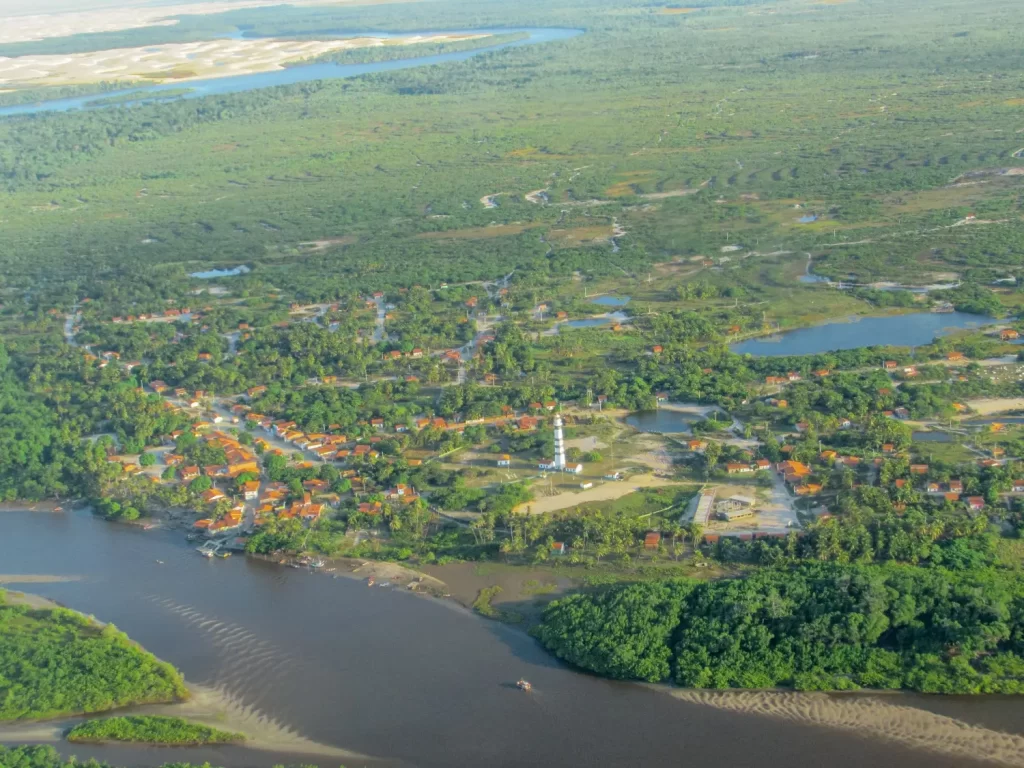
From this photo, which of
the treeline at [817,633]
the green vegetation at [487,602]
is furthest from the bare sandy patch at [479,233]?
the treeline at [817,633]

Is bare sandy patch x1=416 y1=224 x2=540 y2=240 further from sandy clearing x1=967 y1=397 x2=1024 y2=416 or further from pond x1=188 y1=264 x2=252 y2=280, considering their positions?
sandy clearing x1=967 y1=397 x2=1024 y2=416

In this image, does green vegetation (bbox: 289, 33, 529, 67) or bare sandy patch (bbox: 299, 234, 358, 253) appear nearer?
bare sandy patch (bbox: 299, 234, 358, 253)

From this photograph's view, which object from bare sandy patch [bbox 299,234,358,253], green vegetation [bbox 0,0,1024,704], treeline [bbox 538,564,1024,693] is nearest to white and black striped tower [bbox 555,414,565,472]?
green vegetation [bbox 0,0,1024,704]

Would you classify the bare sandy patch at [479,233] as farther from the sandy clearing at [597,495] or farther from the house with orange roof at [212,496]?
the sandy clearing at [597,495]

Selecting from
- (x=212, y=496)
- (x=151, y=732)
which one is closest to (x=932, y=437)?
(x=212, y=496)

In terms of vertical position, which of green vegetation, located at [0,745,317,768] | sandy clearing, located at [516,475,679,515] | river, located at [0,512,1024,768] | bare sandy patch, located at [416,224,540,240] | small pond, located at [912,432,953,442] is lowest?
river, located at [0,512,1024,768]

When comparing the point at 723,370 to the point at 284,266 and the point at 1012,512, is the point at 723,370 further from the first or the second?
the point at 284,266

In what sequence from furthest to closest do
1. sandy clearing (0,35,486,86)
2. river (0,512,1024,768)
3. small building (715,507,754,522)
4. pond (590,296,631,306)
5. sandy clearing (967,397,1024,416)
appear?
sandy clearing (0,35,486,86), pond (590,296,631,306), sandy clearing (967,397,1024,416), small building (715,507,754,522), river (0,512,1024,768)
